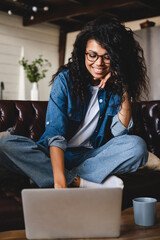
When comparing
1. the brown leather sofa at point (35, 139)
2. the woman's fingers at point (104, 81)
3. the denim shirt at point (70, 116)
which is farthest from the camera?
the woman's fingers at point (104, 81)

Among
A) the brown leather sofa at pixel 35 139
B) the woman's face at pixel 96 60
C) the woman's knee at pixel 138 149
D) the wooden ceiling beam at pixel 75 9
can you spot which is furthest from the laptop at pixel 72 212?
the wooden ceiling beam at pixel 75 9

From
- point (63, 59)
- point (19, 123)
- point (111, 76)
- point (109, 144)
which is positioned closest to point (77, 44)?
point (111, 76)

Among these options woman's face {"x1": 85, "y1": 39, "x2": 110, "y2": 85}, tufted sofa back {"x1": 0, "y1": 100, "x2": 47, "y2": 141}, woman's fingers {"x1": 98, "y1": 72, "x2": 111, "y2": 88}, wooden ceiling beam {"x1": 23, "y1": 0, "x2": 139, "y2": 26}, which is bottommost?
tufted sofa back {"x1": 0, "y1": 100, "x2": 47, "y2": 141}

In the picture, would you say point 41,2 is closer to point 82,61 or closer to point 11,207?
point 82,61

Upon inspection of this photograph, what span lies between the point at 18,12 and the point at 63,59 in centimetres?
133

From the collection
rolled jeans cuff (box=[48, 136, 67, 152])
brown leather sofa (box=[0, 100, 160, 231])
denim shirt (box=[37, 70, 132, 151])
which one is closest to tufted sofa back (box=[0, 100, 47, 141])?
brown leather sofa (box=[0, 100, 160, 231])

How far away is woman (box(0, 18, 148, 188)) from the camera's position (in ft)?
5.27

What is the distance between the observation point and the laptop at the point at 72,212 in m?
0.88

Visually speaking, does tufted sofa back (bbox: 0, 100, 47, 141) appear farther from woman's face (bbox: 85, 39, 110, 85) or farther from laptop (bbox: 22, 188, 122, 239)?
laptop (bbox: 22, 188, 122, 239)

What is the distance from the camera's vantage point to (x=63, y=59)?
6.89 metres

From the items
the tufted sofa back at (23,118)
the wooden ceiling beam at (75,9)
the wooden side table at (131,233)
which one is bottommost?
the wooden side table at (131,233)

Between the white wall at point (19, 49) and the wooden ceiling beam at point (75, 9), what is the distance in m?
0.27

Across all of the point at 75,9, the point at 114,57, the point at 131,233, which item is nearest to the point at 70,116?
the point at 114,57

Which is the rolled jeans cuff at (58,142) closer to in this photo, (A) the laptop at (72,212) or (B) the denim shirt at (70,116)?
(B) the denim shirt at (70,116)
